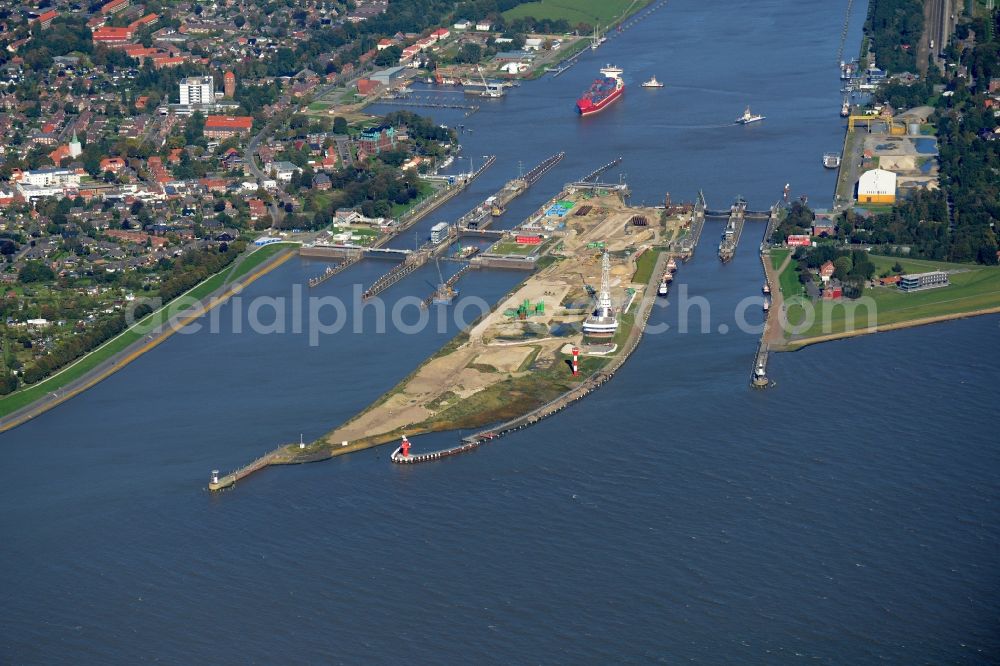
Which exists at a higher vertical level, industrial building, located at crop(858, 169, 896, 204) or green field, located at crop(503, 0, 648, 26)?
green field, located at crop(503, 0, 648, 26)

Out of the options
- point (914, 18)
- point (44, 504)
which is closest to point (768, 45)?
point (914, 18)

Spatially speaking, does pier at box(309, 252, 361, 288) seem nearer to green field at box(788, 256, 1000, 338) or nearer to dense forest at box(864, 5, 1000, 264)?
green field at box(788, 256, 1000, 338)

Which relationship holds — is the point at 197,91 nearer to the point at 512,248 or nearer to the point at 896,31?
the point at 512,248

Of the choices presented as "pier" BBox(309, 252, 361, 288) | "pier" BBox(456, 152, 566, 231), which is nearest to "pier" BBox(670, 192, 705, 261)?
"pier" BBox(456, 152, 566, 231)

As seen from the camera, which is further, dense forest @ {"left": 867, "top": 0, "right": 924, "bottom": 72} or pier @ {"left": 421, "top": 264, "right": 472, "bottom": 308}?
dense forest @ {"left": 867, "top": 0, "right": 924, "bottom": 72}

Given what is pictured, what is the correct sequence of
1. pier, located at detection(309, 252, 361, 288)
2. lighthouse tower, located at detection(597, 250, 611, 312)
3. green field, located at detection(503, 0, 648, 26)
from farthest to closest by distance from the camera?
green field, located at detection(503, 0, 648, 26) → pier, located at detection(309, 252, 361, 288) → lighthouse tower, located at detection(597, 250, 611, 312)

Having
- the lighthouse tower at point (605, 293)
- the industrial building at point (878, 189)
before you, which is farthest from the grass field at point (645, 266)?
the industrial building at point (878, 189)
